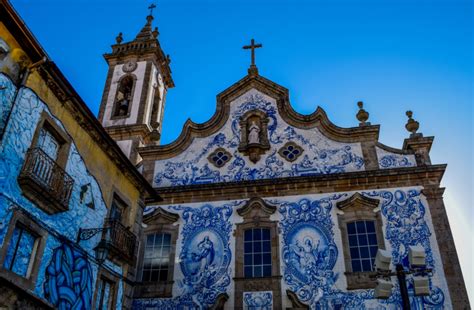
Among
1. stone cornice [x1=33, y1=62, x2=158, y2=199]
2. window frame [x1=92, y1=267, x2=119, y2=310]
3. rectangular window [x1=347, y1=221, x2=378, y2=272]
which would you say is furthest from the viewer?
rectangular window [x1=347, y1=221, x2=378, y2=272]

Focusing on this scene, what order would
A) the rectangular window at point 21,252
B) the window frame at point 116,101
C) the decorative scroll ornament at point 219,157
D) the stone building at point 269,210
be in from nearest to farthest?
the rectangular window at point 21,252 < the stone building at point 269,210 < the decorative scroll ornament at point 219,157 < the window frame at point 116,101

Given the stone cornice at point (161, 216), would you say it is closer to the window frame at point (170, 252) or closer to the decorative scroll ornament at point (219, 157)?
the window frame at point (170, 252)

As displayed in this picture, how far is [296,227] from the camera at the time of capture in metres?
14.9

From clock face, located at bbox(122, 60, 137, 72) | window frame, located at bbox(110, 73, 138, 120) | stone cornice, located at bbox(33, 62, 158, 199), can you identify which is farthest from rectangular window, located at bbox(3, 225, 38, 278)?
clock face, located at bbox(122, 60, 137, 72)

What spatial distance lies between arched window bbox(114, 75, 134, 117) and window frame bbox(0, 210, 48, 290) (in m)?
12.2

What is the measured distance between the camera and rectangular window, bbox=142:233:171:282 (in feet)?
49.4

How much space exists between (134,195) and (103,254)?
2.73 metres

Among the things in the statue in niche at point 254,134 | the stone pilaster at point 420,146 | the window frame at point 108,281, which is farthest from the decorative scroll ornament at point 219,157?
the window frame at point 108,281

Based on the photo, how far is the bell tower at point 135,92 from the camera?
19.2m

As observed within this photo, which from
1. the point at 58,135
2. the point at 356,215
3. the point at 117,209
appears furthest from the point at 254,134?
the point at 58,135

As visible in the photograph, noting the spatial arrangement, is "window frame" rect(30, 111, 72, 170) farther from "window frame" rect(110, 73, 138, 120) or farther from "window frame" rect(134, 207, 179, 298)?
"window frame" rect(110, 73, 138, 120)

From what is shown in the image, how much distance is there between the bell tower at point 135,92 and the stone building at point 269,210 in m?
0.70

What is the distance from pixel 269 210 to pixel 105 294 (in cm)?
638

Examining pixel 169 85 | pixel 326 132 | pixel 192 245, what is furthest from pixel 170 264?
pixel 169 85
